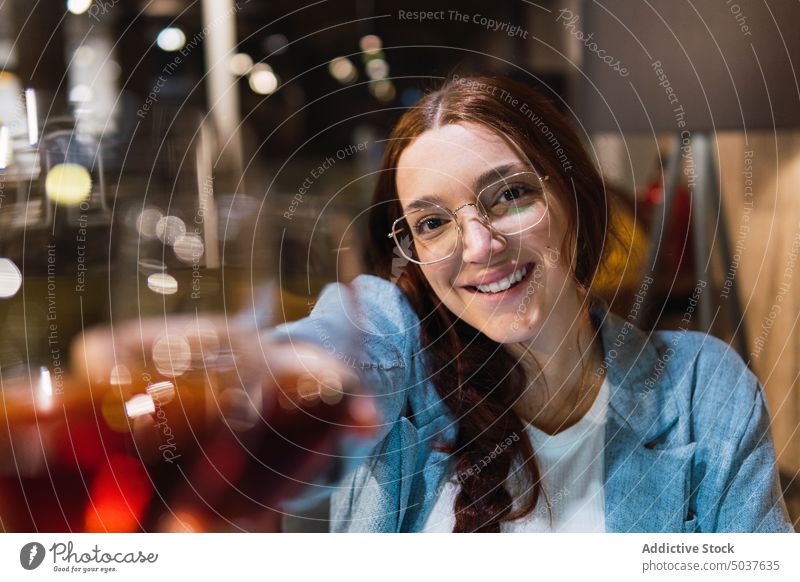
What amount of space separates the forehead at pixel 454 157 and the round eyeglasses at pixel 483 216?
0.01 metres

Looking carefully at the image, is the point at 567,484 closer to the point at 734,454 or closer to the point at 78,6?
the point at 734,454

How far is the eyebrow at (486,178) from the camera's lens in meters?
0.55

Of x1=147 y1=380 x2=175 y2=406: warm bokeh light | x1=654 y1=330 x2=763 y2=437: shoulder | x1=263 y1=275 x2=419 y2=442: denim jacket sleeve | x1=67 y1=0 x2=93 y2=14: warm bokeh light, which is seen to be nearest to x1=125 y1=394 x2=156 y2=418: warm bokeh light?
x1=147 y1=380 x2=175 y2=406: warm bokeh light

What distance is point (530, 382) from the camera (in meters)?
0.61

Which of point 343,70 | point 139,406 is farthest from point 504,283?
point 139,406

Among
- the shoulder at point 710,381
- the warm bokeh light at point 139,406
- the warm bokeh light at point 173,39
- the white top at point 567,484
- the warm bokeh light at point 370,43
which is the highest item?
the warm bokeh light at point 173,39

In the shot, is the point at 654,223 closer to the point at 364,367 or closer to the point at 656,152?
A: the point at 656,152

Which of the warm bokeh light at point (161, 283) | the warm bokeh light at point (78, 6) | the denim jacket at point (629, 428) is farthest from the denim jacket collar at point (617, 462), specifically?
the warm bokeh light at point (78, 6)

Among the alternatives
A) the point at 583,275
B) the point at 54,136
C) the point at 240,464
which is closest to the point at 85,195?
the point at 54,136

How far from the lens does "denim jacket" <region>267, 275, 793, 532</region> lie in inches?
23.4

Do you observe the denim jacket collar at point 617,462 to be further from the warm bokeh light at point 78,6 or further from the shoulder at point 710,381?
the warm bokeh light at point 78,6

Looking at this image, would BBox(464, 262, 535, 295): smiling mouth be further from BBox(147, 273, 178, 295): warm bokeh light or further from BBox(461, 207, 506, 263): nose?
BBox(147, 273, 178, 295): warm bokeh light

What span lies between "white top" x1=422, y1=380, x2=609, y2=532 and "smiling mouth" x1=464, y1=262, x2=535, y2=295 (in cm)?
13

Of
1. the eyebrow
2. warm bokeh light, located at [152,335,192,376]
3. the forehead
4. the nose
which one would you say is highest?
the forehead
